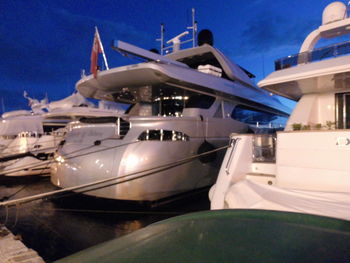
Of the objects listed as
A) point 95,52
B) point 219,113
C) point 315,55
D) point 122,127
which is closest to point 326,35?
point 315,55

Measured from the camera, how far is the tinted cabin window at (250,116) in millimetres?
9906

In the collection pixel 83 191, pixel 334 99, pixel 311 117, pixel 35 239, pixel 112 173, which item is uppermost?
pixel 334 99

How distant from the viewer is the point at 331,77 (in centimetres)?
504

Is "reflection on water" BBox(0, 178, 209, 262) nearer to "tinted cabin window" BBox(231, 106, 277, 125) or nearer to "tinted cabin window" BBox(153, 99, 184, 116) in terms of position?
"tinted cabin window" BBox(153, 99, 184, 116)

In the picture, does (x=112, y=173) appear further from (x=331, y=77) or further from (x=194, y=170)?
(x=331, y=77)

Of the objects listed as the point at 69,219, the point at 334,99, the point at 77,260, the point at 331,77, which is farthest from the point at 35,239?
the point at 334,99

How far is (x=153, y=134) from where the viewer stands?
22.5 ft

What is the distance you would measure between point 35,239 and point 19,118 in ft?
46.2

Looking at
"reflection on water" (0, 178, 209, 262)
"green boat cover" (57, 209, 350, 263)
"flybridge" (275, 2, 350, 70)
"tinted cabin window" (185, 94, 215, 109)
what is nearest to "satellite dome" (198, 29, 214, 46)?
"tinted cabin window" (185, 94, 215, 109)

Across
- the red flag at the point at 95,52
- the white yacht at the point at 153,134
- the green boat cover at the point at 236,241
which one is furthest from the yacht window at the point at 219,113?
the green boat cover at the point at 236,241

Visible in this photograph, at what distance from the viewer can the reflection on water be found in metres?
4.90

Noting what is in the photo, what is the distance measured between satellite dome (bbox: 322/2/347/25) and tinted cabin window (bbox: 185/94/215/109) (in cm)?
381

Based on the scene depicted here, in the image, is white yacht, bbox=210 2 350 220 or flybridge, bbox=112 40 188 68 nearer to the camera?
white yacht, bbox=210 2 350 220

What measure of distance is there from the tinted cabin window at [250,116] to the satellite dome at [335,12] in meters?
4.03
